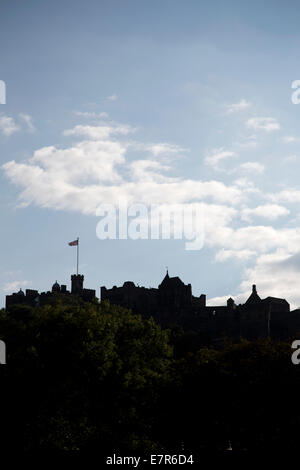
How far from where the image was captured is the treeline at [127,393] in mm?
46188

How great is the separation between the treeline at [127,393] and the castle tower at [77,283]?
13422 cm

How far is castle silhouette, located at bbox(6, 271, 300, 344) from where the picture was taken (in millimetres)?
157125

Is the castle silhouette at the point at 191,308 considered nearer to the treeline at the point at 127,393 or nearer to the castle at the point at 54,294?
the castle at the point at 54,294

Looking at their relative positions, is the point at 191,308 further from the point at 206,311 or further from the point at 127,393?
the point at 127,393

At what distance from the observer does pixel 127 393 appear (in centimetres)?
4838

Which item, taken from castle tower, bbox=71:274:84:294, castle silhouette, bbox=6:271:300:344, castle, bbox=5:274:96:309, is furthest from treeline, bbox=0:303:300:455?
castle tower, bbox=71:274:84:294

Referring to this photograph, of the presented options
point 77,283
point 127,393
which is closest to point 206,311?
point 77,283

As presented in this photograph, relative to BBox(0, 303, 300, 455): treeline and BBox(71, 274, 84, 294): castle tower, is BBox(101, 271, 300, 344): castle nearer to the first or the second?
BBox(71, 274, 84, 294): castle tower

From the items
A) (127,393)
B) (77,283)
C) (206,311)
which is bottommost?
(127,393)

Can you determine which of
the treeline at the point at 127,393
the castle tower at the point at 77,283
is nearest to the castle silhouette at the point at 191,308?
the castle tower at the point at 77,283

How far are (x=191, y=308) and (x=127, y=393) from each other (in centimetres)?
12677

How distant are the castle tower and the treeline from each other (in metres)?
134
